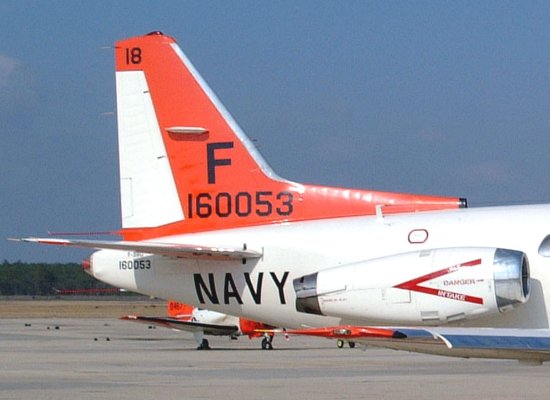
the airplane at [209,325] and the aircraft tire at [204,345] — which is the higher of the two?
the airplane at [209,325]

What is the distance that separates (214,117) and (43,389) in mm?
5760

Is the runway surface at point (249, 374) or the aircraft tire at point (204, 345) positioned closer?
the runway surface at point (249, 374)

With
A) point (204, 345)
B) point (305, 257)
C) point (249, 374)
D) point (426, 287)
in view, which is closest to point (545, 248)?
point (426, 287)

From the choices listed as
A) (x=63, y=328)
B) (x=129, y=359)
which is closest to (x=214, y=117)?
(x=129, y=359)

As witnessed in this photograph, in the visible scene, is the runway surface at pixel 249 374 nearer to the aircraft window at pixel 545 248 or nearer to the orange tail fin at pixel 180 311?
the orange tail fin at pixel 180 311

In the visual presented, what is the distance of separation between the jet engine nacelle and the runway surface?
5.49ft

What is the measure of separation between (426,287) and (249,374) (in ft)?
30.2

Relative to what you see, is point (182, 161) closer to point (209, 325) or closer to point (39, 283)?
point (209, 325)

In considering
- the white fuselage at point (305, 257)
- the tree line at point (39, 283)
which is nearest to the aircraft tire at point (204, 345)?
the white fuselage at point (305, 257)

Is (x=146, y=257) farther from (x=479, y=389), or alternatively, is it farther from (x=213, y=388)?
(x=479, y=389)

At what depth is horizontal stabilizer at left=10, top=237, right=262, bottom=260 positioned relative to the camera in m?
23.7

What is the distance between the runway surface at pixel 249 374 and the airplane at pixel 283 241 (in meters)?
1.70

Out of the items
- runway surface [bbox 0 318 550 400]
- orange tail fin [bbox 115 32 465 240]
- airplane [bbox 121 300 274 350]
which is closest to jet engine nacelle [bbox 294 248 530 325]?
runway surface [bbox 0 318 550 400]

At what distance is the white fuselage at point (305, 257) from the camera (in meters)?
23.0
